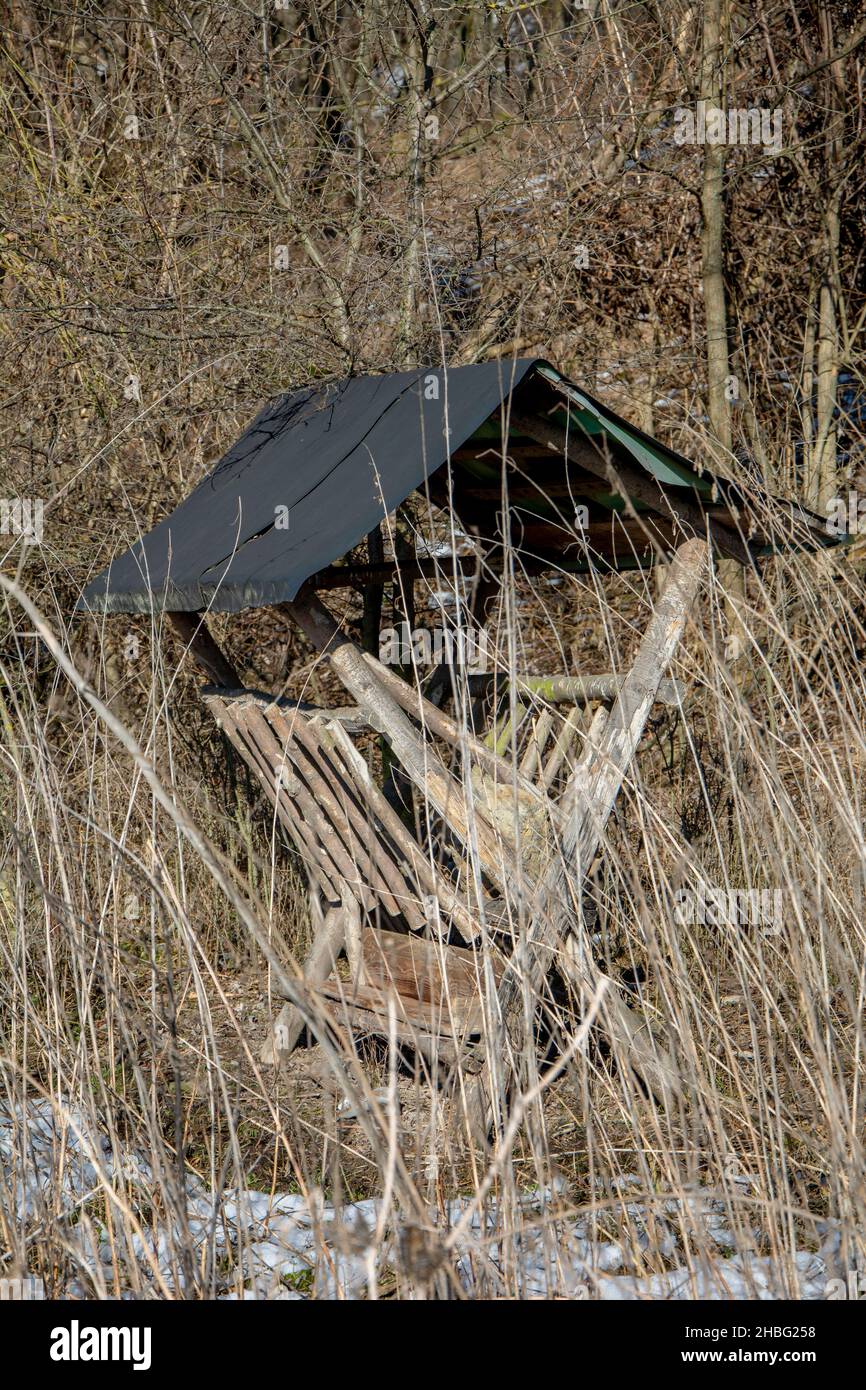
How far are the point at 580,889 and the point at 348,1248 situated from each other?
0.94 meters

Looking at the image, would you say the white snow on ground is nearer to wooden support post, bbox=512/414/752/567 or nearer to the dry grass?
the dry grass

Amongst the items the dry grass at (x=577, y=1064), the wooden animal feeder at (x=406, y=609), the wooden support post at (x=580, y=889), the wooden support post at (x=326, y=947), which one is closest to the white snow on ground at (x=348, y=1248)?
the dry grass at (x=577, y=1064)

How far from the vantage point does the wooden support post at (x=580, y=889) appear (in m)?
1.85

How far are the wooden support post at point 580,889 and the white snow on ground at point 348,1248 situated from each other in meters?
0.20

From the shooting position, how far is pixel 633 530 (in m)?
4.57

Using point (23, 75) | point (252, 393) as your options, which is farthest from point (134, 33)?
point (252, 393)

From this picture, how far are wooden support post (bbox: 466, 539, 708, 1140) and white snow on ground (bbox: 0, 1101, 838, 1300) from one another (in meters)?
0.20

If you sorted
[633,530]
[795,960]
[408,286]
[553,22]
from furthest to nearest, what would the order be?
[553,22], [408,286], [633,530], [795,960]

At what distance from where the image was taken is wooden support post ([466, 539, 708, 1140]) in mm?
1851

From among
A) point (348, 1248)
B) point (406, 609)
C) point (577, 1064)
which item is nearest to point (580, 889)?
point (577, 1064)

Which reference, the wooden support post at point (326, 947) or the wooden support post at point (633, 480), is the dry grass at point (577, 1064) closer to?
the wooden support post at point (326, 947)

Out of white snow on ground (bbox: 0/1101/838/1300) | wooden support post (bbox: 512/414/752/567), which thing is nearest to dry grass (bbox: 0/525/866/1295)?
white snow on ground (bbox: 0/1101/838/1300)
